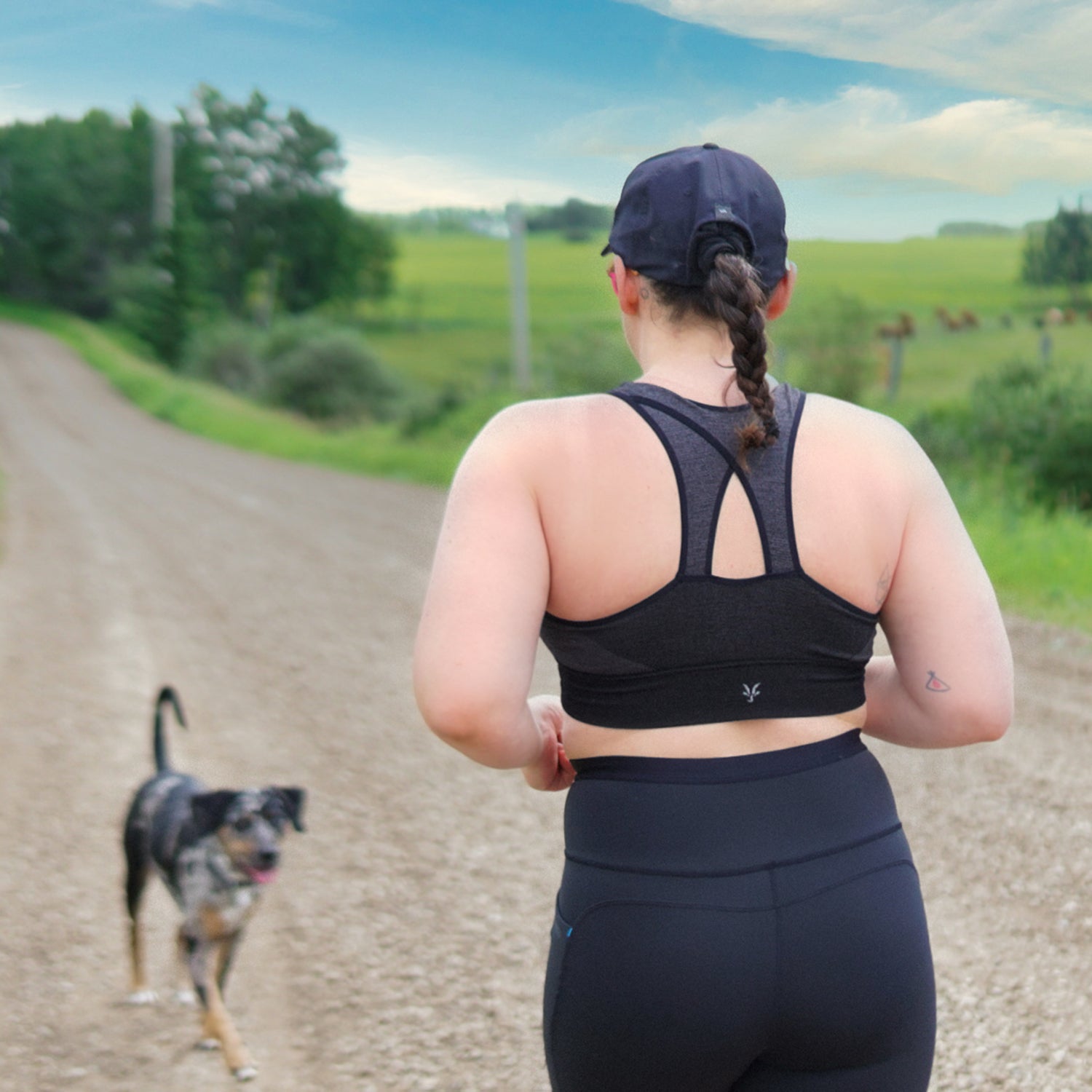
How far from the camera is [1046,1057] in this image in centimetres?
372

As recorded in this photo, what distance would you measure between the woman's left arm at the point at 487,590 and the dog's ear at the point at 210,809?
7.82 ft

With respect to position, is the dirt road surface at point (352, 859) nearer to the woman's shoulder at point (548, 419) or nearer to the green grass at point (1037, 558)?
the green grass at point (1037, 558)

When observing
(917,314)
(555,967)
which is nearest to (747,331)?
(555,967)

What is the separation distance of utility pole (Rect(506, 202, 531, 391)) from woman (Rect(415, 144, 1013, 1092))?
24.5m

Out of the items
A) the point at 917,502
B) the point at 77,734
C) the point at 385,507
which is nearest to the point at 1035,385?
the point at 385,507

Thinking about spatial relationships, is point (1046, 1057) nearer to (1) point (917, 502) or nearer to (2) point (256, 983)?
(2) point (256, 983)

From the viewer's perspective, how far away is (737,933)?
1.43 meters

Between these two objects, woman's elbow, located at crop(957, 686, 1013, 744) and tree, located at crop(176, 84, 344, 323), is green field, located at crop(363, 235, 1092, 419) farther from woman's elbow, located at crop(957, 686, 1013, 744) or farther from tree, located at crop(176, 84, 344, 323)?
tree, located at crop(176, 84, 344, 323)

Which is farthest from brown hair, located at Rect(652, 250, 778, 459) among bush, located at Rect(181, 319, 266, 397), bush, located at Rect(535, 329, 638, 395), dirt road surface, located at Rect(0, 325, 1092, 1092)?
bush, located at Rect(181, 319, 266, 397)

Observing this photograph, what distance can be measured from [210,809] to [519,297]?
77.9 feet

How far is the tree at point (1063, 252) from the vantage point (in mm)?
16547

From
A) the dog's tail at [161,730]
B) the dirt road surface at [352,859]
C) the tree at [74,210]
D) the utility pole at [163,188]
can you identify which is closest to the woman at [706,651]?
the dirt road surface at [352,859]

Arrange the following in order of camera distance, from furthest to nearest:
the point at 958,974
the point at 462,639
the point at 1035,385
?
the point at 1035,385
the point at 958,974
the point at 462,639

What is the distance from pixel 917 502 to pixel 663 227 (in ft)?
1.50
